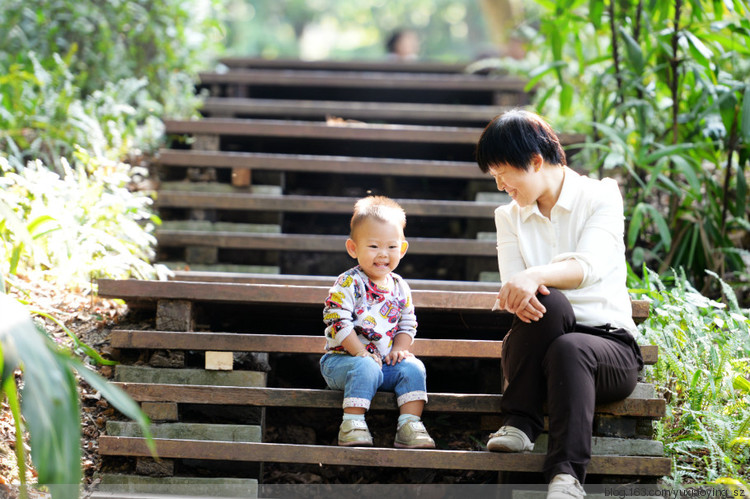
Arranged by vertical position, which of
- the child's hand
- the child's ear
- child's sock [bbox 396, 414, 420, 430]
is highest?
the child's ear

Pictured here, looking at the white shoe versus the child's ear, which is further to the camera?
the child's ear

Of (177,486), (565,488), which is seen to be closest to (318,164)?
(177,486)

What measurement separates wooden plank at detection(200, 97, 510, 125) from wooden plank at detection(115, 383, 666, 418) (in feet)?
7.90

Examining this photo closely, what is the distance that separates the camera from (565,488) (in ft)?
6.31

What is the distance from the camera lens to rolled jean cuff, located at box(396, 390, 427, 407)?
2318 millimetres

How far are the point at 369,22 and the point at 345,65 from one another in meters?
15.6

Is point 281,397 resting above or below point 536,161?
below

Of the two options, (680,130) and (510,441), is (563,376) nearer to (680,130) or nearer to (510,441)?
(510,441)

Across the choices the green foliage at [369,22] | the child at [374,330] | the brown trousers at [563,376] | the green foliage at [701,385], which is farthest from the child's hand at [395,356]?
the green foliage at [369,22]

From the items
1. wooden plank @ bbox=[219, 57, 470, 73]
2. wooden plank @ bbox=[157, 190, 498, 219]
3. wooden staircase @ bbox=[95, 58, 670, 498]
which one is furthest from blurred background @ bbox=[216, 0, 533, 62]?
wooden plank @ bbox=[157, 190, 498, 219]

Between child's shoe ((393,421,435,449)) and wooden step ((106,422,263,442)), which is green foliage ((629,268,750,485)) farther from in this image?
wooden step ((106,422,263,442))

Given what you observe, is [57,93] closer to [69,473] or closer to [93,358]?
[93,358]

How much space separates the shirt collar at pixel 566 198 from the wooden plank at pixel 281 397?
1.99 feet

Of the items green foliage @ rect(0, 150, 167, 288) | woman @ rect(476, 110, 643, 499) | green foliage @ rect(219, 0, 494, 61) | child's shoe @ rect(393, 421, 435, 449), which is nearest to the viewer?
woman @ rect(476, 110, 643, 499)
